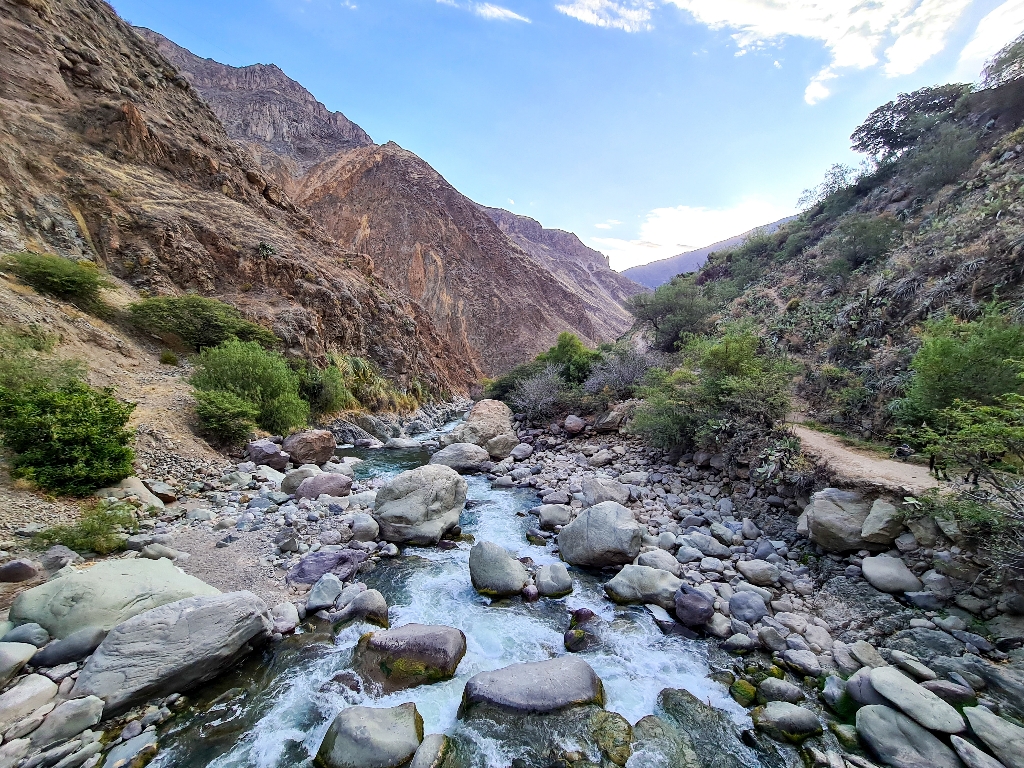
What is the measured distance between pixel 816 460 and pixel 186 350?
21592 millimetres

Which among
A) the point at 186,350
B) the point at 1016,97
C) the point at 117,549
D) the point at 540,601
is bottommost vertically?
the point at 540,601

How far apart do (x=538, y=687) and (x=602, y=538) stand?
336cm

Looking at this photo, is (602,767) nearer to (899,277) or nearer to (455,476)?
(455,476)

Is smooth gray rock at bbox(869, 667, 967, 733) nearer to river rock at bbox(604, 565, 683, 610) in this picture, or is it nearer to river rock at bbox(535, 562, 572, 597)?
river rock at bbox(604, 565, 683, 610)

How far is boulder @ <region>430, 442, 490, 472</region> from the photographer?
1432cm

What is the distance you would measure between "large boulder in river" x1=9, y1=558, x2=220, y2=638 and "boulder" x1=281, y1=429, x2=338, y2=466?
782cm

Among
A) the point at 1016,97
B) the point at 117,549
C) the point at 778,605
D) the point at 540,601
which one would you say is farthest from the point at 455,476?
the point at 1016,97

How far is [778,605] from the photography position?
20.1ft

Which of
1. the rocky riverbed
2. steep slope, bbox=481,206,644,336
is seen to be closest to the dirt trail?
the rocky riverbed

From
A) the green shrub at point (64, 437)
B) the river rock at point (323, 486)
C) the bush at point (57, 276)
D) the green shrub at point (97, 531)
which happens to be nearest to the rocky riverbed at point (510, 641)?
the green shrub at point (97, 531)

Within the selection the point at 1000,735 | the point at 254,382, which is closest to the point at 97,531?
the point at 254,382

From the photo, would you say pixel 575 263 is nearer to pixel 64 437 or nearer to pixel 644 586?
pixel 644 586

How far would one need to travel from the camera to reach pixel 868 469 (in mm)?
8055

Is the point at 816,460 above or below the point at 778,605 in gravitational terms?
above
